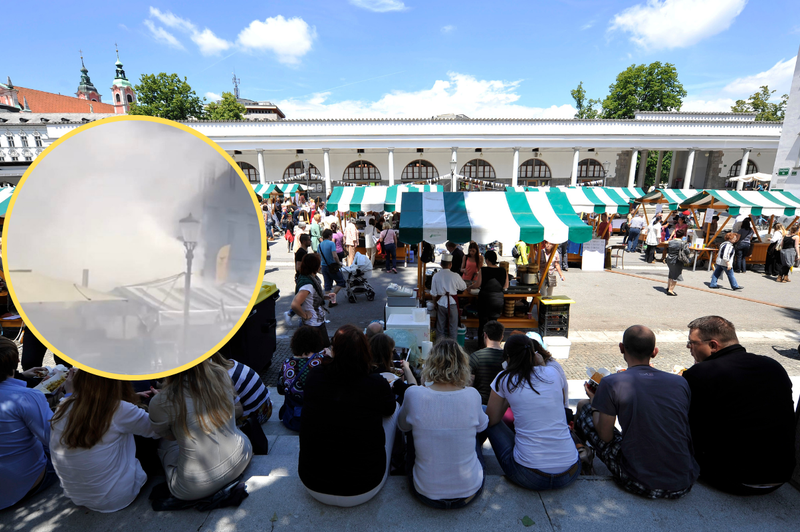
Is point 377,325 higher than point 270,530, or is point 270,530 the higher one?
point 377,325

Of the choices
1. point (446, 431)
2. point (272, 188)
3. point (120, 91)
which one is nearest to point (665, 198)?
point (446, 431)

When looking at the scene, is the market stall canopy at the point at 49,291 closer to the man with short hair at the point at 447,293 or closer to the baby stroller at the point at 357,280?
the man with short hair at the point at 447,293

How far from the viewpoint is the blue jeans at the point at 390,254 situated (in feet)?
37.7

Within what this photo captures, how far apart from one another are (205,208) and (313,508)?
6.83 ft

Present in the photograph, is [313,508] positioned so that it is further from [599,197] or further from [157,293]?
[599,197]

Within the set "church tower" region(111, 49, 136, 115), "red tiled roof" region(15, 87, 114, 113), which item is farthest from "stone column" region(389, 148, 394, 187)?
"red tiled roof" region(15, 87, 114, 113)

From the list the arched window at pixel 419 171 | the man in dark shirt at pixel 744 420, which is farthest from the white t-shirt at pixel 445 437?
Answer: the arched window at pixel 419 171

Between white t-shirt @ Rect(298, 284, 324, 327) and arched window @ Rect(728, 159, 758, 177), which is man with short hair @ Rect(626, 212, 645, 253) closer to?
white t-shirt @ Rect(298, 284, 324, 327)

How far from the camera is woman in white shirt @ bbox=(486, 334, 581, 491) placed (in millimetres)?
2406

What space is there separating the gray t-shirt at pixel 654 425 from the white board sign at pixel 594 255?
35.2ft

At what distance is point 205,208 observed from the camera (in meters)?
1.24

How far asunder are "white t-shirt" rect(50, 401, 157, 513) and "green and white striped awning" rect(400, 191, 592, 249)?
4.19 m

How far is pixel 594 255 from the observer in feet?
39.7

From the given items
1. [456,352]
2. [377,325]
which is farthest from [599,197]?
[456,352]
